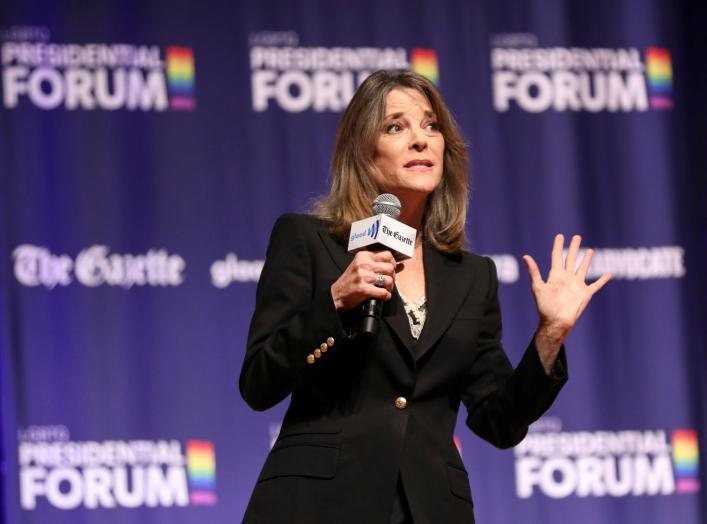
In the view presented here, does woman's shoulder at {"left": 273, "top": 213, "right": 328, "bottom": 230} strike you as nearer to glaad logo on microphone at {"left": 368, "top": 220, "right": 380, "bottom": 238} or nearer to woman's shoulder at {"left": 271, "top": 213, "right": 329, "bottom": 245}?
woman's shoulder at {"left": 271, "top": 213, "right": 329, "bottom": 245}

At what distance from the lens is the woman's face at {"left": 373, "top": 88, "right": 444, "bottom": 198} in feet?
8.86

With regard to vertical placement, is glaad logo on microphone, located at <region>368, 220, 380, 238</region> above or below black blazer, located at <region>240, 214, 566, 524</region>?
above

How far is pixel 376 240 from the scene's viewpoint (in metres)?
2.24

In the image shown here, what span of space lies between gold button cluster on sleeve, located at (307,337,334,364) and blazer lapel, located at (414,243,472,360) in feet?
0.81

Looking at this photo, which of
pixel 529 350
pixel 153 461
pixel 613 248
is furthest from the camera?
pixel 613 248

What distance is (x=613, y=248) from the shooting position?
5.03 metres

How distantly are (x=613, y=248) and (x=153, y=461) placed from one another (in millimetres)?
2237

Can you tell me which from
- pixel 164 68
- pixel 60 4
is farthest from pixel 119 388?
pixel 60 4

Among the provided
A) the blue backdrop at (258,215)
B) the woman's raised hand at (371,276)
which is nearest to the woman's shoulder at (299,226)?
the woman's raised hand at (371,276)

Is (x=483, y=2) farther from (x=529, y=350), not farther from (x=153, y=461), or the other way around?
(x=529, y=350)

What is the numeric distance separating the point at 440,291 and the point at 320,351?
446 millimetres

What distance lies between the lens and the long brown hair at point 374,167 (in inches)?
108

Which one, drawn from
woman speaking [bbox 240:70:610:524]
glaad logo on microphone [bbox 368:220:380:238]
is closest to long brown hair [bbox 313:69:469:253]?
woman speaking [bbox 240:70:610:524]

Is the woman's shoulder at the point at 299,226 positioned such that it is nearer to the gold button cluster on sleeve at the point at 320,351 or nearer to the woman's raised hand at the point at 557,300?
the gold button cluster on sleeve at the point at 320,351
